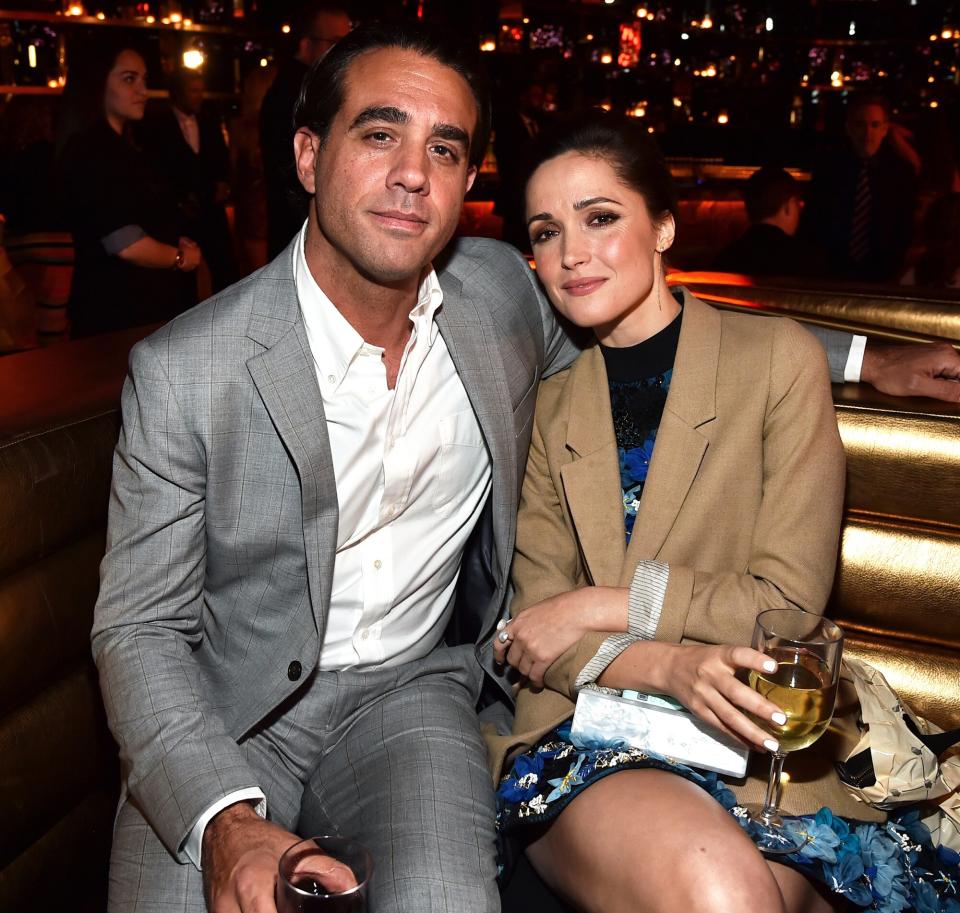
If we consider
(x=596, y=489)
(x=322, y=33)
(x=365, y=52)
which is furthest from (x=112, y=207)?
(x=596, y=489)

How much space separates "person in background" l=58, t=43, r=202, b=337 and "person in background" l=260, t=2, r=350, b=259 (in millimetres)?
372

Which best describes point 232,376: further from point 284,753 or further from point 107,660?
point 284,753

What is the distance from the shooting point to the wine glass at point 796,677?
128 cm

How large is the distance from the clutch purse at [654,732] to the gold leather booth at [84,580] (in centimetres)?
59

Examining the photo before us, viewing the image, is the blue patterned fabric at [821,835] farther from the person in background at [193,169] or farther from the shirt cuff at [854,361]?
the person in background at [193,169]

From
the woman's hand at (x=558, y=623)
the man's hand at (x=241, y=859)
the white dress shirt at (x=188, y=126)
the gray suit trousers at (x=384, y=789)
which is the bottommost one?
the gray suit trousers at (x=384, y=789)

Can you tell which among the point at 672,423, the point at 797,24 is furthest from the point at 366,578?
the point at 797,24

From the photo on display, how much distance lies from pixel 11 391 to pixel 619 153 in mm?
1044

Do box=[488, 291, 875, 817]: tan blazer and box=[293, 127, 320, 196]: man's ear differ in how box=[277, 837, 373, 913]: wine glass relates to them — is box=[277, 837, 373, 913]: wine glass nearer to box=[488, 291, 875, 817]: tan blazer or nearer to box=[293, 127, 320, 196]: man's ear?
box=[488, 291, 875, 817]: tan blazer

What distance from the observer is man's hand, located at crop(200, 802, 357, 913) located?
121 cm

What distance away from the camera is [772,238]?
4.20m

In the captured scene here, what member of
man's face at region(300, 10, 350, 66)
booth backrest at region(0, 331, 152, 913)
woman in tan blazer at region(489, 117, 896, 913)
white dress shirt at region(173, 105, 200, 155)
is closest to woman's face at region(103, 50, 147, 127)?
man's face at region(300, 10, 350, 66)

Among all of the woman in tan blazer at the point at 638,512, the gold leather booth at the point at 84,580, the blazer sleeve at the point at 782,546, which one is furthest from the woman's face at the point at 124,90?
the blazer sleeve at the point at 782,546

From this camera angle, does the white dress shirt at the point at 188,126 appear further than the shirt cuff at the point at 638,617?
Yes
